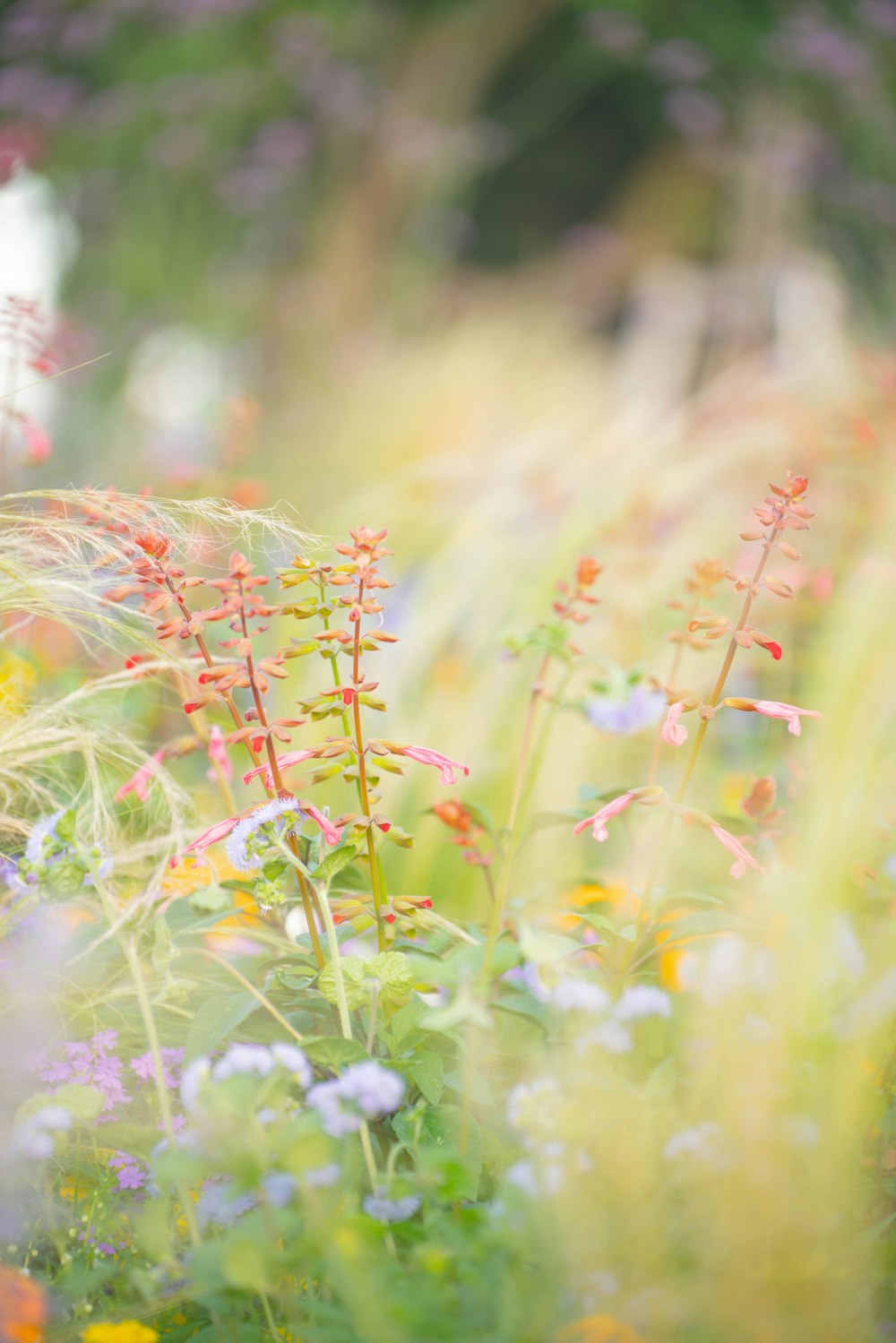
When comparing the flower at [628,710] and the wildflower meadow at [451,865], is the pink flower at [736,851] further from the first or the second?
the flower at [628,710]

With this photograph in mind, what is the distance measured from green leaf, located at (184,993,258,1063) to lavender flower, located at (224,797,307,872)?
4.7 inches

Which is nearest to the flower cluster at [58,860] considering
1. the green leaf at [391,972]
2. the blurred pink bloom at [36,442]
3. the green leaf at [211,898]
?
the green leaf at [211,898]

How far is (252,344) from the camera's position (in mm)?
4730

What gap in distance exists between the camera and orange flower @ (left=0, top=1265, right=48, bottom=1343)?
2.05ft

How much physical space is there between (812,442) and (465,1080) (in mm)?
1448

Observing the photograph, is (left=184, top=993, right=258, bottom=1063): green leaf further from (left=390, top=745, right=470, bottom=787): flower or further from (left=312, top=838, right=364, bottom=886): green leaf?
(left=390, top=745, right=470, bottom=787): flower

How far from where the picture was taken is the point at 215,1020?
0.80 metres

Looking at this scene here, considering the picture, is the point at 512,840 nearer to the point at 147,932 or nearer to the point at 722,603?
the point at 147,932

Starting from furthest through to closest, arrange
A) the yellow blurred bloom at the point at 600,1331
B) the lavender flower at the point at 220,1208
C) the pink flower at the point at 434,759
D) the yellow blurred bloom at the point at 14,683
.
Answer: the yellow blurred bloom at the point at 14,683
the pink flower at the point at 434,759
the lavender flower at the point at 220,1208
the yellow blurred bloom at the point at 600,1331

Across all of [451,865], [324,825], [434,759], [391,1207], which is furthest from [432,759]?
[451,865]

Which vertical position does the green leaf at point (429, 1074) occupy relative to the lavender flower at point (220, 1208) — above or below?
above

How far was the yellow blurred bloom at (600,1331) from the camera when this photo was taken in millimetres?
599

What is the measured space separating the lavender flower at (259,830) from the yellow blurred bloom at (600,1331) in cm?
36

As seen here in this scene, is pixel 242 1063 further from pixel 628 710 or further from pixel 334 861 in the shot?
pixel 628 710
